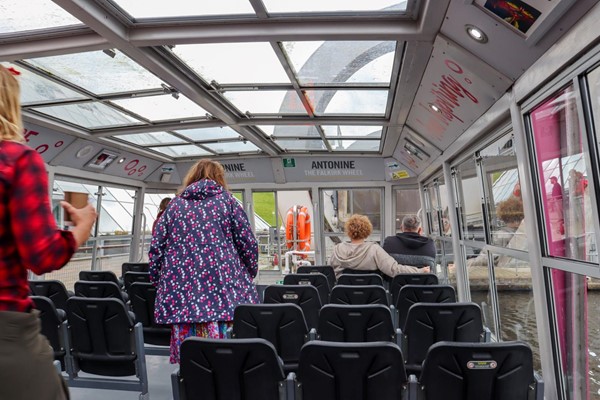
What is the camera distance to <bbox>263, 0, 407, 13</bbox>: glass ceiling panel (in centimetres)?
321

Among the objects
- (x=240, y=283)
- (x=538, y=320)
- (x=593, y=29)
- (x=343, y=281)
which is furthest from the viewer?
(x=343, y=281)

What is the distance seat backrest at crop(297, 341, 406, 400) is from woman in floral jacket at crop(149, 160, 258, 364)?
94cm

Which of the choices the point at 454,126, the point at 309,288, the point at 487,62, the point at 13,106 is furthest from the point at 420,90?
A: the point at 13,106

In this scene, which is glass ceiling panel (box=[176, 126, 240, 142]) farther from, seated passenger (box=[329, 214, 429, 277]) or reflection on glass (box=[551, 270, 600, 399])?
reflection on glass (box=[551, 270, 600, 399])

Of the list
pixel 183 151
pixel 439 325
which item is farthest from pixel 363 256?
pixel 183 151

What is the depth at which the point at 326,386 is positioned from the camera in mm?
2014

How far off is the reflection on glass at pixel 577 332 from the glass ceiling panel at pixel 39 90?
535 centimetres

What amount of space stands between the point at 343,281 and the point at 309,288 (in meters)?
1.04

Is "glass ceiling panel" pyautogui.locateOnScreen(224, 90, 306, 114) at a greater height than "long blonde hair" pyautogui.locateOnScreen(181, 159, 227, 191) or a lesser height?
greater

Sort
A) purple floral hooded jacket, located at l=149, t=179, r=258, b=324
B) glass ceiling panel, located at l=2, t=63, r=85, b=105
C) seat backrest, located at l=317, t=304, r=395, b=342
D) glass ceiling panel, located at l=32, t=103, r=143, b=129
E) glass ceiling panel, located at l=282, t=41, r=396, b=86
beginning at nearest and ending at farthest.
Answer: purple floral hooded jacket, located at l=149, t=179, r=258, b=324 < seat backrest, located at l=317, t=304, r=395, b=342 < glass ceiling panel, located at l=282, t=41, r=396, b=86 < glass ceiling panel, located at l=2, t=63, r=85, b=105 < glass ceiling panel, located at l=32, t=103, r=143, b=129

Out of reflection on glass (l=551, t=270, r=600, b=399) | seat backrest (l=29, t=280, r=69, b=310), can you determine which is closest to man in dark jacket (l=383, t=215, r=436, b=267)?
reflection on glass (l=551, t=270, r=600, b=399)

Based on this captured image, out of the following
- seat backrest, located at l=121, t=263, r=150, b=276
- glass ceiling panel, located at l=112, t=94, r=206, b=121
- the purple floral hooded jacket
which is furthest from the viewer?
seat backrest, located at l=121, t=263, r=150, b=276

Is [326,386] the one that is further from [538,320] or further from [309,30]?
[309,30]

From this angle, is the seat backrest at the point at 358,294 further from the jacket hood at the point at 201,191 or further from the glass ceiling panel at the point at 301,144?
the glass ceiling panel at the point at 301,144
